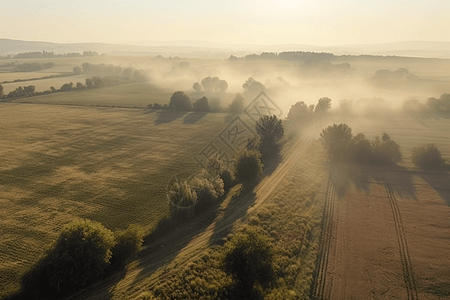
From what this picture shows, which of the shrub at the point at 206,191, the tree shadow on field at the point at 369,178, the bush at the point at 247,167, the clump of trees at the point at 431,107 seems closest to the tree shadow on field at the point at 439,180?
the tree shadow on field at the point at 369,178

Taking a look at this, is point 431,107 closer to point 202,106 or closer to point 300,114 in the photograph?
point 300,114

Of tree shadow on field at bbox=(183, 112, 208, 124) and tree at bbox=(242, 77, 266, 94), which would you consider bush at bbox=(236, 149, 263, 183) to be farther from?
tree at bbox=(242, 77, 266, 94)

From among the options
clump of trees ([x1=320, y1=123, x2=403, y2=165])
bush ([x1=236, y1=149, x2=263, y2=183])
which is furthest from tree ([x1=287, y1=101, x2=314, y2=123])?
bush ([x1=236, y1=149, x2=263, y2=183])

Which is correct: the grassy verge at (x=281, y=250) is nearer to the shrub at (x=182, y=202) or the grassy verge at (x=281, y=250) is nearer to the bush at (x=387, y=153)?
the shrub at (x=182, y=202)

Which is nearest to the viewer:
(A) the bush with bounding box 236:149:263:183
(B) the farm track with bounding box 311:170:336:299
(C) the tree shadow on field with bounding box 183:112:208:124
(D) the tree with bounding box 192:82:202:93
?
(B) the farm track with bounding box 311:170:336:299

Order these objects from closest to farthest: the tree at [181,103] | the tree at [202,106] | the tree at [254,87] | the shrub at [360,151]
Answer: the shrub at [360,151], the tree at [202,106], the tree at [181,103], the tree at [254,87]
